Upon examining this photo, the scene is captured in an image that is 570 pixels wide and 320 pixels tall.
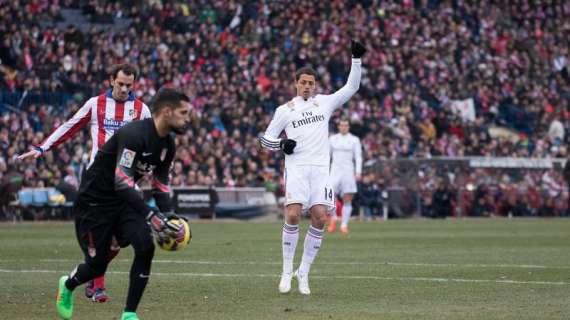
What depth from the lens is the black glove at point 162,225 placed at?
8.57 meters

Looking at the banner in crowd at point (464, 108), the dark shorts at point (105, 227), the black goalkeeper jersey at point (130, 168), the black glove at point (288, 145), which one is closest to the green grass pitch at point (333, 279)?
the dark shorts at point (105, 227)

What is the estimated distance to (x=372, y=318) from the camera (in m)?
9.61

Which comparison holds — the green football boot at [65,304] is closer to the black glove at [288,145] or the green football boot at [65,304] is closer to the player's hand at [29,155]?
the player's hand at [29,155]

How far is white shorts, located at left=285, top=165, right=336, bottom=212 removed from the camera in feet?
41.7

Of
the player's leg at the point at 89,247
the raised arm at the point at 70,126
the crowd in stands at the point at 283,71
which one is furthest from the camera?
the crowd in stands at the point at 283,71

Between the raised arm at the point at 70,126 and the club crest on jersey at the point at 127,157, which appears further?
the raised arm at the point at 70,126

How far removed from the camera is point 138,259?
8.96m

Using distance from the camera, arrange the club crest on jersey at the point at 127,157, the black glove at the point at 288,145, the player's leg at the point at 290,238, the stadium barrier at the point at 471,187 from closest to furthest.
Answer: the club crest on jersey at the point at 127,157 → the player's leg at the point at 290,238 → the black glove at the point at 288,145 → the stadium barrier at the point at 471,187

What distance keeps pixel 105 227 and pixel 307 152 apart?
13.4 ft

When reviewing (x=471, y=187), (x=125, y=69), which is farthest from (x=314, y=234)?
(x=471, y=187)

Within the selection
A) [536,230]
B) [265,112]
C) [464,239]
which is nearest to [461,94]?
[265,112]

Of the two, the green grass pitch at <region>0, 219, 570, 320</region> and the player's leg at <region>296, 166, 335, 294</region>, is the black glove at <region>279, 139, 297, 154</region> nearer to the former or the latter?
the player's leg at <region>296, 166, 335, 294</region>

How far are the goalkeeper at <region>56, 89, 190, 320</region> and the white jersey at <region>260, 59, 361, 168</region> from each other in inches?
152

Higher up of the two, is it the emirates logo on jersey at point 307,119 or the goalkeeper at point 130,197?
the emirates logo on jersey at point 307,119
